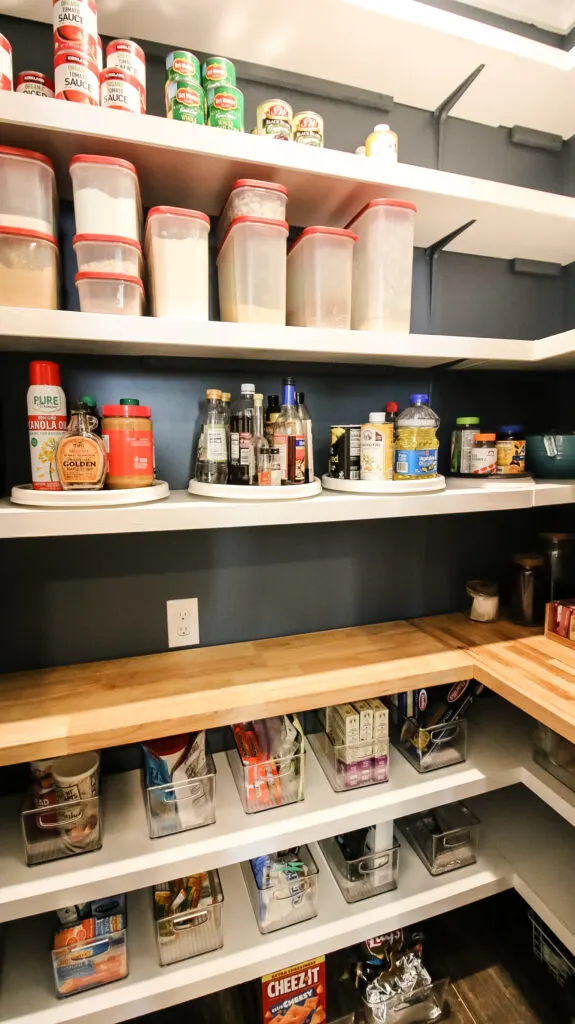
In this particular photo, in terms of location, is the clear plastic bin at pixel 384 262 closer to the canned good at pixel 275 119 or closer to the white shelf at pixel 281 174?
the white shelf at pixel 281 174

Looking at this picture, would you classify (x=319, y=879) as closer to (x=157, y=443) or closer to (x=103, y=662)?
(x=103, y=662)

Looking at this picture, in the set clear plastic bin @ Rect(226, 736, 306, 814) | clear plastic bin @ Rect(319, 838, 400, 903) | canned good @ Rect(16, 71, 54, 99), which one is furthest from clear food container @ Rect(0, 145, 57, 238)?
clear plastic bin @ Rect(319, 838, 400, 903)

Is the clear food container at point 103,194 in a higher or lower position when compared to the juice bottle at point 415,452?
higher

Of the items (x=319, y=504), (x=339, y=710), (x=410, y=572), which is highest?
(x=319, y=504)

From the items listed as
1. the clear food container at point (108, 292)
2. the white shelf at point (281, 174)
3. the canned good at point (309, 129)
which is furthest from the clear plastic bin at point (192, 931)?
the canned good at point (309, 129)

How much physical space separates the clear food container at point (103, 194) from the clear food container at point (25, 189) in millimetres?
49

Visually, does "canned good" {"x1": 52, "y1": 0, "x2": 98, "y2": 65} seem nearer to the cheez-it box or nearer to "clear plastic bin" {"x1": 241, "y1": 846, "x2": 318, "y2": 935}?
"clear plastic bin" {"x1": 241, "y1": 846, "x2": 318, "y2": 935}

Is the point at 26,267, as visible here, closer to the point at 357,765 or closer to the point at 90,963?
the point at 357,765

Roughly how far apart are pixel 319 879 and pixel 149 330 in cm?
138

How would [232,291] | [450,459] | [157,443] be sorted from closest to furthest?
[232,291], [157,443], [450,459]

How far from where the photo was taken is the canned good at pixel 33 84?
0.86m

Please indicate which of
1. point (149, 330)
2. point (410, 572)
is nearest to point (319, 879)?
point (410, 572)

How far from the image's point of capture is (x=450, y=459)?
1.42 metres

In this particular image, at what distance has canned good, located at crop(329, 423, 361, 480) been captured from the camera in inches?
44.6
